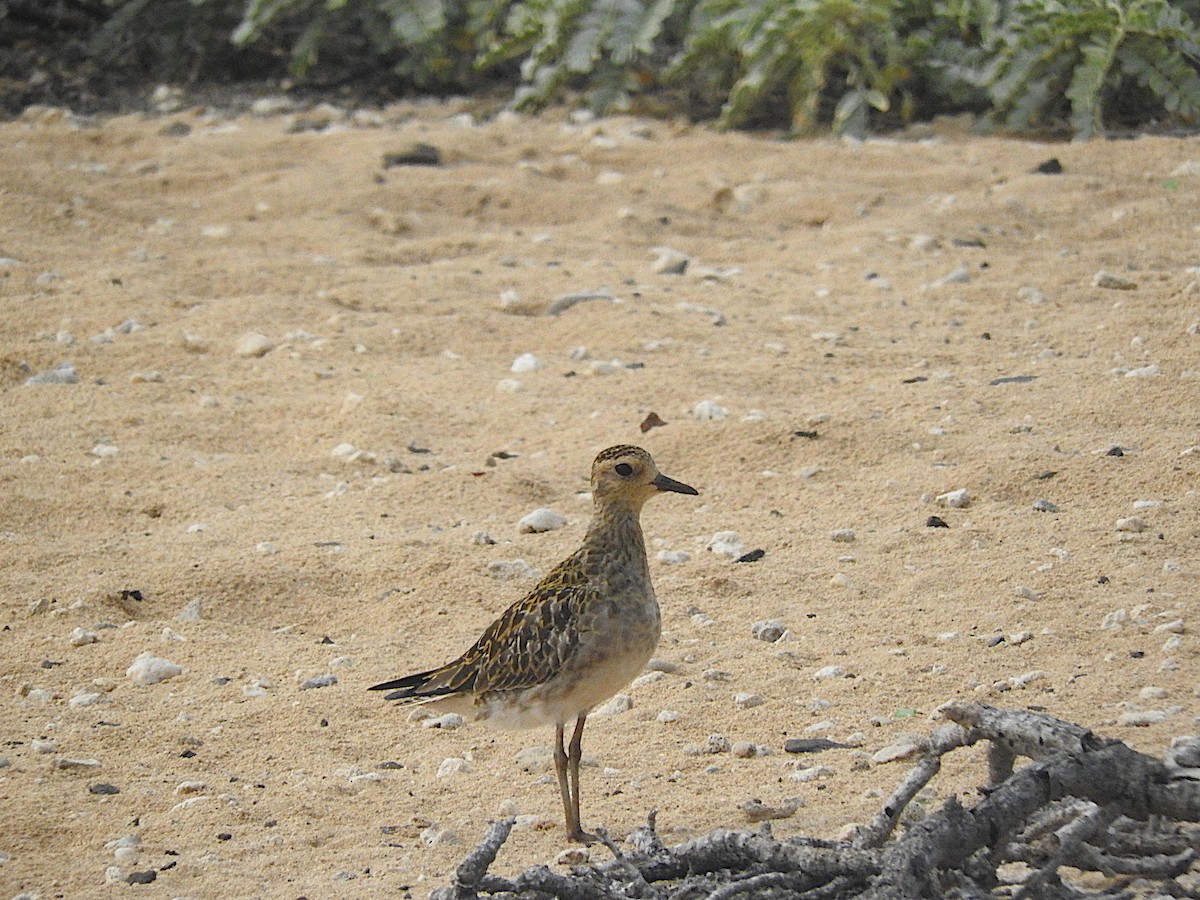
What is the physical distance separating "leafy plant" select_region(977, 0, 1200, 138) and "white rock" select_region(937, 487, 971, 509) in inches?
203

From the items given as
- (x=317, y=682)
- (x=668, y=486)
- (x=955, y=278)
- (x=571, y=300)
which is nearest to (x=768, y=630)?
(x=668, y=486)

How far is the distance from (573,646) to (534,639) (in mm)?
147

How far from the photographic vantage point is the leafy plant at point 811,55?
1086cm

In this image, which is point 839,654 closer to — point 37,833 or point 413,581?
point 413,581

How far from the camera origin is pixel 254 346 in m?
8.03

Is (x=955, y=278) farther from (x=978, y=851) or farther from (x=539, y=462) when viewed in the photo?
(x=978, y=851)

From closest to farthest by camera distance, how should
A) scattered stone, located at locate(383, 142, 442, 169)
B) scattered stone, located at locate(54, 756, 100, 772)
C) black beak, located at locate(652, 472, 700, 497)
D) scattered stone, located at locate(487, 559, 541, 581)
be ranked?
1. scattered stone, located at locate(54, 756, 100, 772)
2. black beak, located at locate(652, 472, 700, 497)
3. scattered stone, located at locate(487, 559, 541, 581)
4. scattered stone, located at locate(383, 142, 442, 169)

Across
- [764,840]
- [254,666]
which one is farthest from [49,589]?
[764,840]

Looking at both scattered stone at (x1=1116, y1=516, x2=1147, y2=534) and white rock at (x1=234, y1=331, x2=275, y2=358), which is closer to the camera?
scattered stone at (x1=1116, y1=516, x2=1147, y2=534)

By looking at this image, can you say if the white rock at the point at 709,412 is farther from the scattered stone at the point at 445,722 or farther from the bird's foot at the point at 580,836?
the bird's foot at the point at 580,836

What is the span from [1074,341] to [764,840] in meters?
4.70

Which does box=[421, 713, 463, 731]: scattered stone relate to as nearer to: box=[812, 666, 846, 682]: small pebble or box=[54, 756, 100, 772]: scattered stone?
box=[54, 756, 100, 772]: scattered stone

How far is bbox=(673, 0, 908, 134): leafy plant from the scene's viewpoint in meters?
10.9

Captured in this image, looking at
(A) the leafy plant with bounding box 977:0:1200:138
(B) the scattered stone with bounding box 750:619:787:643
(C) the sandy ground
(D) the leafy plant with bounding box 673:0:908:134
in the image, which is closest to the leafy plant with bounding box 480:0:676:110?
(D) the leafy plant with bounding box 673:0:908:134
